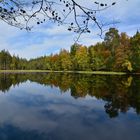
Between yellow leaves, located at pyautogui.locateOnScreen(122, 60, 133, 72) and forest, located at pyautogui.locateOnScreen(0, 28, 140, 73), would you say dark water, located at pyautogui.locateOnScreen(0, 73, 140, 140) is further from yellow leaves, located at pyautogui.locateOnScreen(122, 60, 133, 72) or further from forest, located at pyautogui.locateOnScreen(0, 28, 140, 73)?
yellow leaves, located at pyautogui.locateOnScreen(122, 60, 133, 72)

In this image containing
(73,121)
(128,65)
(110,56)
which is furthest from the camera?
(110,56)

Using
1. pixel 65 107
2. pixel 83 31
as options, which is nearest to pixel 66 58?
pixel 65 107

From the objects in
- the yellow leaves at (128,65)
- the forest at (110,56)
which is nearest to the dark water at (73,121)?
the forest at (110,56)

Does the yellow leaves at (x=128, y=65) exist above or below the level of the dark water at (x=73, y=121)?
above

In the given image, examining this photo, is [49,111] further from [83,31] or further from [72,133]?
[83,31]

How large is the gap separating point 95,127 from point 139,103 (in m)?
8.68

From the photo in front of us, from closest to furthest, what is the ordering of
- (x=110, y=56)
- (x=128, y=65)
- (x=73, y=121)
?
(x=73, y=121)
(x=128, y=65)
(x=110, y=56)

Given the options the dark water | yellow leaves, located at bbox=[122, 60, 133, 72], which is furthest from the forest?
the dark water

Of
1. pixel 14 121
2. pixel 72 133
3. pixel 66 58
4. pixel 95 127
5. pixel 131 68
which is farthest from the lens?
pixel 66 58

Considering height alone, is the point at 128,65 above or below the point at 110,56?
below

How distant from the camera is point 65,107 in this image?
2620cm

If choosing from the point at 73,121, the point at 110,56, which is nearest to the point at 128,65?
the point at 110,56

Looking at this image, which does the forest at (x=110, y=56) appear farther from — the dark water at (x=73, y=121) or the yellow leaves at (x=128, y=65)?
the dark water at (x=73, y=121)

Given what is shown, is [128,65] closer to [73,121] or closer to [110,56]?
[110,56]
